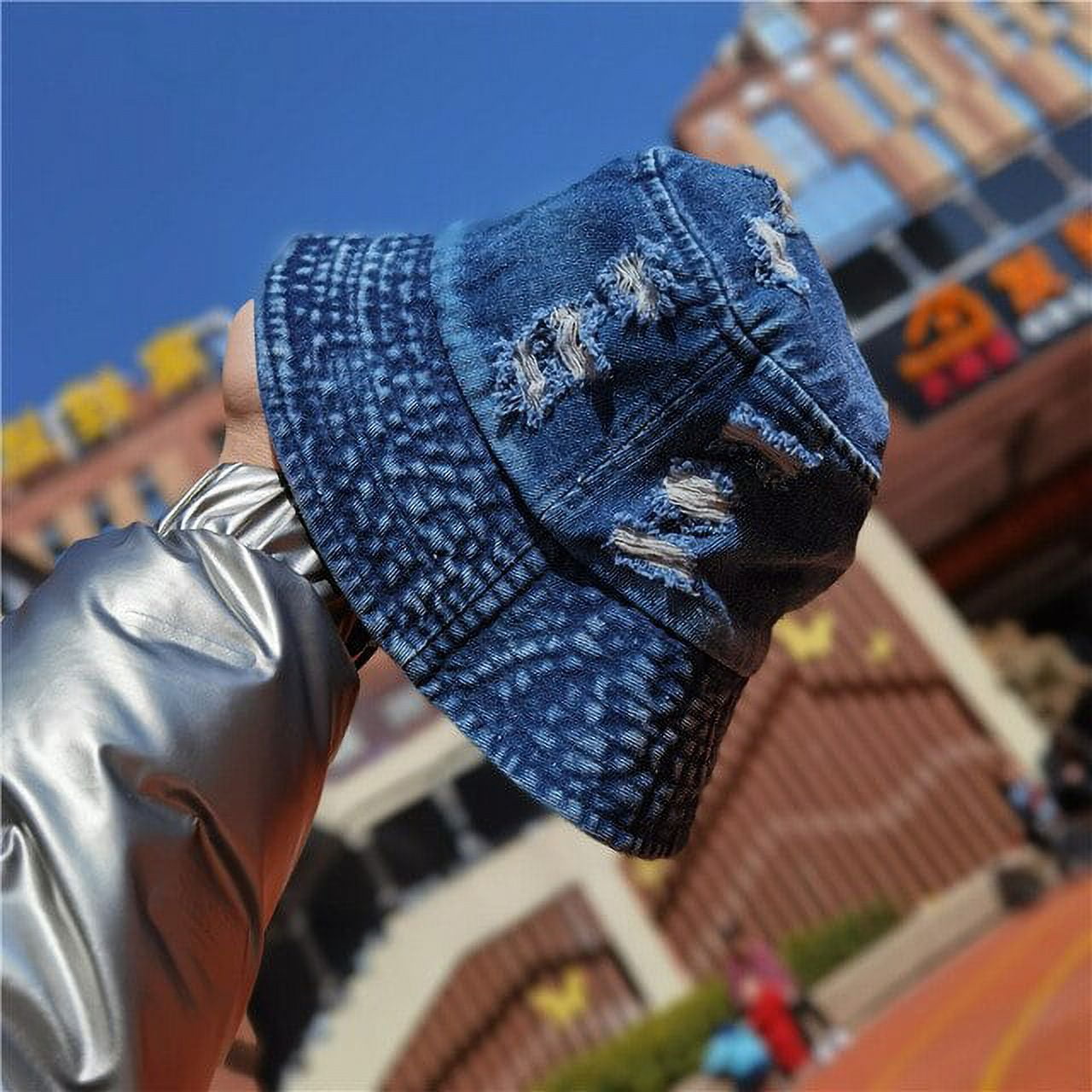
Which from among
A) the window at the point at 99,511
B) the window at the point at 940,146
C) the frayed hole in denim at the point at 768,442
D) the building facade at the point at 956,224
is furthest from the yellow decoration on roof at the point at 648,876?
the frayed hole in denim at the point at 768,442

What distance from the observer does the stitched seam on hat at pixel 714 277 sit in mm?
1054

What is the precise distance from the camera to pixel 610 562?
109 cm

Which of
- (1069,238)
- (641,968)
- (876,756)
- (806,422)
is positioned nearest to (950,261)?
(1069,238)

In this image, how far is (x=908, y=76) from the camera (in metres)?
11.3

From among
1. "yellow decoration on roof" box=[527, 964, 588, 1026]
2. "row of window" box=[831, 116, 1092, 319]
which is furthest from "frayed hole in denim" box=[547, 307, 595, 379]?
"row of window" box=[831, 116, 1092, 319]

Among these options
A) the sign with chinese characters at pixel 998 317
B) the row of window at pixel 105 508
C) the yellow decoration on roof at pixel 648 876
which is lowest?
the yellow decoration on roof at pixel 648 876

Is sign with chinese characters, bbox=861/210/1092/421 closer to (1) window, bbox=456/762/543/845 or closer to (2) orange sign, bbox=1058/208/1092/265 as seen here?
(2) orange sign, bbox=1058/208/1092/265

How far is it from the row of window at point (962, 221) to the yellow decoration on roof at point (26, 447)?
6152 millimetres

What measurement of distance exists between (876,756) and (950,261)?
400 centimetres

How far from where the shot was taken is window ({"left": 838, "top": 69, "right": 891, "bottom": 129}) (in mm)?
11086

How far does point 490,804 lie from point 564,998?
127 centimetres

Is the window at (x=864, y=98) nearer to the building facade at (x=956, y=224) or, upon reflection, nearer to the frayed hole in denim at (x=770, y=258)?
the building facade at (x=956, y=224)

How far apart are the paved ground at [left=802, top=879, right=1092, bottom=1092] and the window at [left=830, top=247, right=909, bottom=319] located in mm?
4561

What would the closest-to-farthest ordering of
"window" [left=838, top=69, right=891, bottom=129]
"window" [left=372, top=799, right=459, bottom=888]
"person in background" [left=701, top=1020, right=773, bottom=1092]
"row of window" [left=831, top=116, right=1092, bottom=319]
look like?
1. "person in background" [left=701, top=1020, right=773, bottom=1092]
2. "window" [left=372, top=799, right=459, bottom=888]
3. "row of window" [left=831, top=116, right=1092, bottom=319]
4. "window" [left=838, top=69, right=891, bottom=129]
